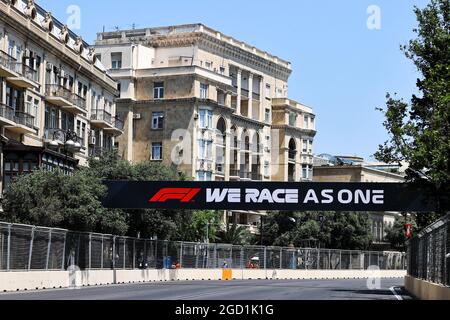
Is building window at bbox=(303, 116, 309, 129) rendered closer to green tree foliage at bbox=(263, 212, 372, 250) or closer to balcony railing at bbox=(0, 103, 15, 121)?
green tree foliage at bbox=(263, 212, 372, 250)

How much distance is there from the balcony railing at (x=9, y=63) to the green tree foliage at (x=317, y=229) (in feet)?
158

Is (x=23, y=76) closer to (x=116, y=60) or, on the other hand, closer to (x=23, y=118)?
(x=23, y=118)

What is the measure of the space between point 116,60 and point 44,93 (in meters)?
41.2

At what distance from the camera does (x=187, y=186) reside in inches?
1922

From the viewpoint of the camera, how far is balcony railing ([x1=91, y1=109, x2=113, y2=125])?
241 feet

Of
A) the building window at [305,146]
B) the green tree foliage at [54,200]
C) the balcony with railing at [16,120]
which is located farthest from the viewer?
the building window at [305,146]

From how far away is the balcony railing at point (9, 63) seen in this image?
176ft

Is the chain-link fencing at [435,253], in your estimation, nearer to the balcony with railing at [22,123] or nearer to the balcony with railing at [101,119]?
the balcony with railing at [22,123]

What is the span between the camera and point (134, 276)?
49.6m

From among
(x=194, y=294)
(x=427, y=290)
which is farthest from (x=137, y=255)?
(x=427, y=290)

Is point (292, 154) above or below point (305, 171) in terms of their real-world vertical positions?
above

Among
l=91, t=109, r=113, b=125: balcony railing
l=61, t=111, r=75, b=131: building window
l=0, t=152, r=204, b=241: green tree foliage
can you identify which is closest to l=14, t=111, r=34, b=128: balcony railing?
l=0, t=152, r=204, b=241: green tree foliage

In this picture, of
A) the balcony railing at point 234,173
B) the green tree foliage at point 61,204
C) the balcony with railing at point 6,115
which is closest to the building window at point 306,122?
the balcony railing at point 234,173

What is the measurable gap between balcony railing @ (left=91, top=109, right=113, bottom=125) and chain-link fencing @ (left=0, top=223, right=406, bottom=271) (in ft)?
53.1
